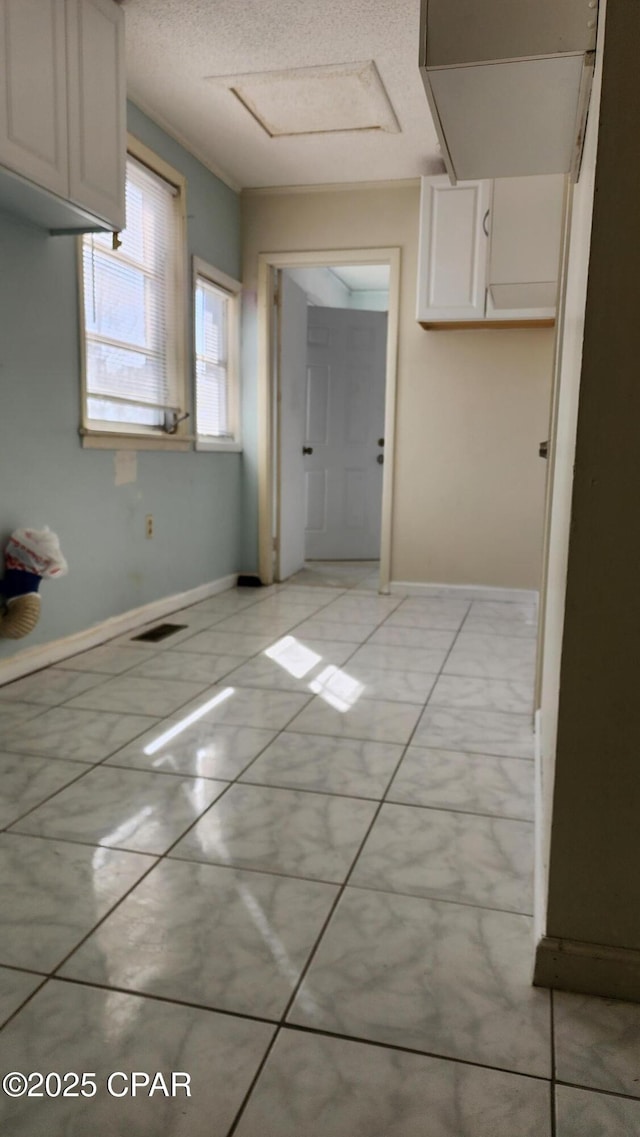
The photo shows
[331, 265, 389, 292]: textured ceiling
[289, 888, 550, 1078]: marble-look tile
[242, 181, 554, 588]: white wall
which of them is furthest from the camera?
[331, 265, 389, 292]: textured ceiling

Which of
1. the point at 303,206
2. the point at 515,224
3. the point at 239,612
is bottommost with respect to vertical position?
the point at 239,612

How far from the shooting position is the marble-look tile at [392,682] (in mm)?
2758

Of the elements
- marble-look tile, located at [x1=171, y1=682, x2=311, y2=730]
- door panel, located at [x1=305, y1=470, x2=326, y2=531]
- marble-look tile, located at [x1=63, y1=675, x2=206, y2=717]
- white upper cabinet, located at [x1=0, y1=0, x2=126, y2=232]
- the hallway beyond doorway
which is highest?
white upper cabinet, located at [x1=0, y1=0, x2=126, y2=232]

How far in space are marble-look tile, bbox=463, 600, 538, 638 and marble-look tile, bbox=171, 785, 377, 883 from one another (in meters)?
2.12

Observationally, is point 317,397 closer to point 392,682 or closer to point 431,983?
point 392,682

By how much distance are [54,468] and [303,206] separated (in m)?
2.69

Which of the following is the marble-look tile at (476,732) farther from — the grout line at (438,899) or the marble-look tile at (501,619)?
the marble-look tile at (501,619)

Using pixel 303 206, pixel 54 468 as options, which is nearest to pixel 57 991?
pixel 54 468

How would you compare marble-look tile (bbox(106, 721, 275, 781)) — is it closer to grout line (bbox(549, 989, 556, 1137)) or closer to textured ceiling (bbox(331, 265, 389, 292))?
grout line (bbox(549, 989, 556, 1137))

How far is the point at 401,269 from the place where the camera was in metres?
4.64

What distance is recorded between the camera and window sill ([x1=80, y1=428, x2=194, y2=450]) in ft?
10.6

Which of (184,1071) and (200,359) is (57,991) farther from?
(200,359)

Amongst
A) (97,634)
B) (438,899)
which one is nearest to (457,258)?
(97,634)

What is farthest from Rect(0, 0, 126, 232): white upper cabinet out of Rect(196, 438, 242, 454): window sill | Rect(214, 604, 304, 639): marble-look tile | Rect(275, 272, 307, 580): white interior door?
Rect(275, 272, 307, 580): white interior door
